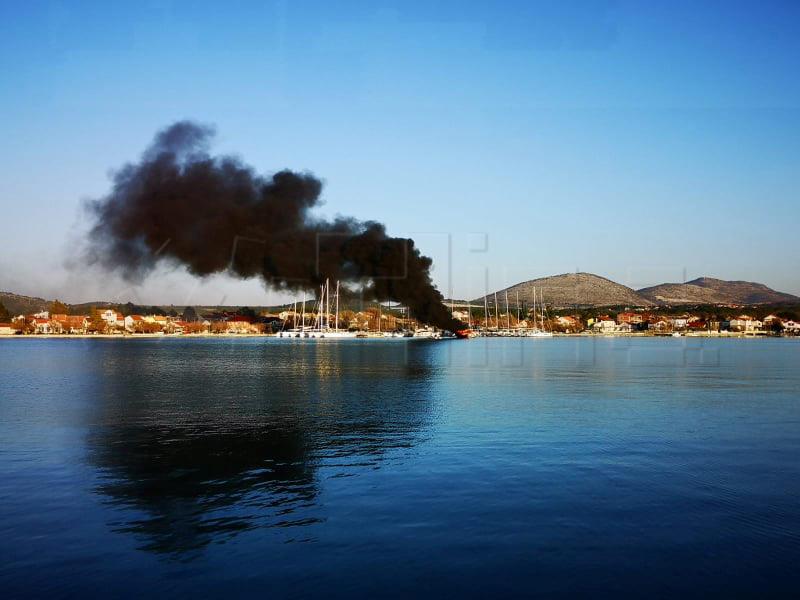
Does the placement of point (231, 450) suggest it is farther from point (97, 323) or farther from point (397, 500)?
point (97, 323)

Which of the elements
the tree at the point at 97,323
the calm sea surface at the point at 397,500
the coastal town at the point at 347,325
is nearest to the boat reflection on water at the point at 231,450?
the calm sea surface at the point at 397,500

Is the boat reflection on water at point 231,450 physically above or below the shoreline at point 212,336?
below

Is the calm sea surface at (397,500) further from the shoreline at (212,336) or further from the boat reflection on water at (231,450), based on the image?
the shoreline at (212,336)

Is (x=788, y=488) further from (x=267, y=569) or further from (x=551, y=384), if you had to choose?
(x=551, y=384)

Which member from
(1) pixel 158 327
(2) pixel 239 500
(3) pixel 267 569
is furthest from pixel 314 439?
(1) pixel 158 327

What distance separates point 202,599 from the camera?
21.8ft

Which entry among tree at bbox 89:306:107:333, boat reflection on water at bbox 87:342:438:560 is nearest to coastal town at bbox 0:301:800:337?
tree at bbox 89:306:107:333

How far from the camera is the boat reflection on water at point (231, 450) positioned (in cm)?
915

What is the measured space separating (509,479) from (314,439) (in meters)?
5.47

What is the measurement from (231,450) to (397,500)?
5203mm

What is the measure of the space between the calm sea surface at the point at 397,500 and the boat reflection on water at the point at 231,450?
60 mm

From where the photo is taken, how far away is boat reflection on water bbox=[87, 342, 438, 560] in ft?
30.0

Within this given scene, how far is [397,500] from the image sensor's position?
33.7ft

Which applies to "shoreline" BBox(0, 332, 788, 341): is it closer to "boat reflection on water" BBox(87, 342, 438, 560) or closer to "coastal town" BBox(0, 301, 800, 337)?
"coastal town" BBox(0, 301, 800, 337)
